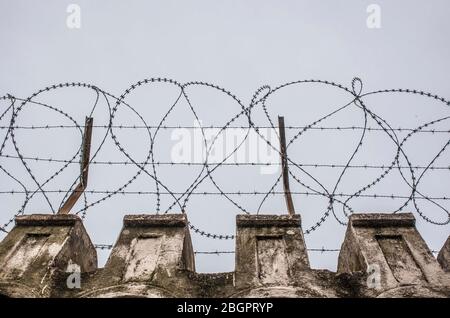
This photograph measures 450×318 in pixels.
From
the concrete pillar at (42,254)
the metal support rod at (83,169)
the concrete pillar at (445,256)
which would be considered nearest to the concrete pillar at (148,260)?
the concrete pillar at (42,254)

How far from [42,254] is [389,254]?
3.96 metres

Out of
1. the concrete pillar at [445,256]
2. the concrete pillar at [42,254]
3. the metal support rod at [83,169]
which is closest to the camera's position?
the concrete pillar at [42,254]

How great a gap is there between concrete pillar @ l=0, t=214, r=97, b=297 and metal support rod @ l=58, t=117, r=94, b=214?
56 cm

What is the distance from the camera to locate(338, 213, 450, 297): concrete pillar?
4926 millimetres

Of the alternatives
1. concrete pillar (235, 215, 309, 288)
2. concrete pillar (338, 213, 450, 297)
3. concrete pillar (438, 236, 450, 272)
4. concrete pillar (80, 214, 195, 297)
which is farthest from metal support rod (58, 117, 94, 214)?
concrete pillar (438, 236, 450, 272)

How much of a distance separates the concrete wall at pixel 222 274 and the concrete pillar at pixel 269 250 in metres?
0.01

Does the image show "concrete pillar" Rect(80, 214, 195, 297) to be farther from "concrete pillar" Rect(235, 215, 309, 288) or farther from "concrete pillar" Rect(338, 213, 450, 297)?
"concrete pillar" Rect(338, 213, 450, 297)

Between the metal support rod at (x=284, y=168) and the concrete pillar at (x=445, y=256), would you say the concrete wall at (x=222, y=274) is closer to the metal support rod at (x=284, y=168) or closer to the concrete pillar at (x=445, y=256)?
the concrete pillar at (x=445, y=256)

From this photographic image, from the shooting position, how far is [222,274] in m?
5.14

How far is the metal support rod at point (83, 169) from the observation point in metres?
6.71

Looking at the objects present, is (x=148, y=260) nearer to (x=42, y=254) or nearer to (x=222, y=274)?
(x=222, y=274)

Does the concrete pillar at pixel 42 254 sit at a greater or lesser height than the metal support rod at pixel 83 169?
lesser
